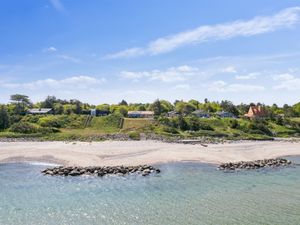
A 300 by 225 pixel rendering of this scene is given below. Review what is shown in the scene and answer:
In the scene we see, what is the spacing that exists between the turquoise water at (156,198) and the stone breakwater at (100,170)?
194 centimetres

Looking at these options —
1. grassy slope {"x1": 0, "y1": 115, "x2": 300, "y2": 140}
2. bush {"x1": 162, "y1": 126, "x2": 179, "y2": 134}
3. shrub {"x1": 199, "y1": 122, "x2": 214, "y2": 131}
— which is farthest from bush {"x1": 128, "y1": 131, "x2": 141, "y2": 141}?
shrub {"x1": 199, "y1": 122, "x2": 214, "y2": 131}

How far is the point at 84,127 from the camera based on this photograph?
110 m

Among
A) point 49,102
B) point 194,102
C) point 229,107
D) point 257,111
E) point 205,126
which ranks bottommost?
point 205,126

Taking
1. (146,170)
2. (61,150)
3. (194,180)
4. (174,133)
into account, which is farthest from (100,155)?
(174,133)

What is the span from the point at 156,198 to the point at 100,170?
1486 cm

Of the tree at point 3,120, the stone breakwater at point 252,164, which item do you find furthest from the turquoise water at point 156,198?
the tree at point 3,120

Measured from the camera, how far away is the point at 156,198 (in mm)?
33312

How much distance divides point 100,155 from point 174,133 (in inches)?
1688

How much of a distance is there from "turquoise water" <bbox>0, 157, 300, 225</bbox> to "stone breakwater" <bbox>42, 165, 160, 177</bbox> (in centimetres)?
194

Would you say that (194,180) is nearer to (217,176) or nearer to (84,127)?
(217,176)

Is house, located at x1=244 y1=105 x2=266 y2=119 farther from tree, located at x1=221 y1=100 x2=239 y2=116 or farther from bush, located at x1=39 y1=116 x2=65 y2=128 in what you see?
bush, located at x1=39 y1=116 x2=65 y2=128

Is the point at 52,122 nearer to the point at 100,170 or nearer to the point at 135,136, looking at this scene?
the point at 135,136

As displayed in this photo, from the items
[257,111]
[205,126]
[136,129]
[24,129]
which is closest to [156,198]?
[136,129]

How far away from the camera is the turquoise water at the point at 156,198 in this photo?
1078 inches
